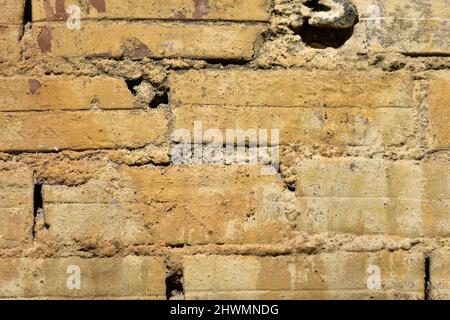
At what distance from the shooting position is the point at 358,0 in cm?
179

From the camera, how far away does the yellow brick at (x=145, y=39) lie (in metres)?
1.75

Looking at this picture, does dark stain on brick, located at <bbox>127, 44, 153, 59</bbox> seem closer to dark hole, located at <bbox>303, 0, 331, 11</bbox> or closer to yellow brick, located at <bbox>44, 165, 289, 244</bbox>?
yellow brick, located at <bbox>44, 165, 289, 244</bbox>

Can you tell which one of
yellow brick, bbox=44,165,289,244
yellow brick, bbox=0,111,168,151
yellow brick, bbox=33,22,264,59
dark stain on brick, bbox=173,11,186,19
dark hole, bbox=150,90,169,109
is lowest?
yellow brick, bbox=44,165,289,244

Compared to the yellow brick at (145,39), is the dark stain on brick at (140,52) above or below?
below

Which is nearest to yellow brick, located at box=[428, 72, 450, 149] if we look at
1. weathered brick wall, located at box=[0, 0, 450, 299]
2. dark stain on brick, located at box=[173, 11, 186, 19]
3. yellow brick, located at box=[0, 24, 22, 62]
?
weathered brick wall, located at box=[0, 0, 450, 299]

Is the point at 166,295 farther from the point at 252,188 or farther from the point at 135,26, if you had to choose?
the point at 135,26

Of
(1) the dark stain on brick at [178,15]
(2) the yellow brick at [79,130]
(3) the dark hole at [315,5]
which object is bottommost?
(2) the yellow brick at [79,130]

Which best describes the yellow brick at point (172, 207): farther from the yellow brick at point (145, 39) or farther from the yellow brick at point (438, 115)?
the yellow brick at point (438, 115)

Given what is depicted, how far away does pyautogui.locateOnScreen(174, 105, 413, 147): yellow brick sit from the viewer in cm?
176

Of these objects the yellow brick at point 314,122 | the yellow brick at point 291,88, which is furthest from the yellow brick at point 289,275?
the yellow brick at point 291,88

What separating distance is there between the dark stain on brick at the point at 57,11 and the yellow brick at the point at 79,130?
285 mm

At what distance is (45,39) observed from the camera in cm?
175

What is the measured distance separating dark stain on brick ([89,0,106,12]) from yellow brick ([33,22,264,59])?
0.04 metres
